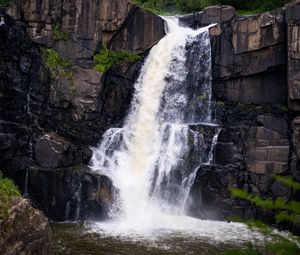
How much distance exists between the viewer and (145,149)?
23.0 metres

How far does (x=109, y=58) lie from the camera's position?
81.8 ft

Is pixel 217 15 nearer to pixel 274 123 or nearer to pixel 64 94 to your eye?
pixel 274 123

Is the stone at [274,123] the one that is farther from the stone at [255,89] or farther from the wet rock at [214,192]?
the wet rock at [214,192]

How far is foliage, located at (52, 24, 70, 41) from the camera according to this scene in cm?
2489

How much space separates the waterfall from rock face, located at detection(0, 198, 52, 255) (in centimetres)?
837

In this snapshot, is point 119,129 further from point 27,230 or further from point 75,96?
point 27,230

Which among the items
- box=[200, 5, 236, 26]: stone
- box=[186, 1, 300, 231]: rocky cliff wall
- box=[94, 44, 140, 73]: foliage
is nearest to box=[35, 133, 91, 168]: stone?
box=[94, 44, 140, 73]: foliage

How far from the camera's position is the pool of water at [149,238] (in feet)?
49.0

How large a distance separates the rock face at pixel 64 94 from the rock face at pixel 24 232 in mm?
8960

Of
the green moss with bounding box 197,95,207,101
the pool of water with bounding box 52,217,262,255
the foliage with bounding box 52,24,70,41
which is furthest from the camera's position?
the foliage with bounding box 52,24,70,41

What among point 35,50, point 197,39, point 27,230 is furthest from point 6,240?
point 197,39

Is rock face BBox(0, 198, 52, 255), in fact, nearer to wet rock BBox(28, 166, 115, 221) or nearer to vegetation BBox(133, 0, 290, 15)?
wet rock BBox(28, 166, 115, 221)

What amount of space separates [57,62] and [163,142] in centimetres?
765

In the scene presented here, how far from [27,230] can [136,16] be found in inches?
696
